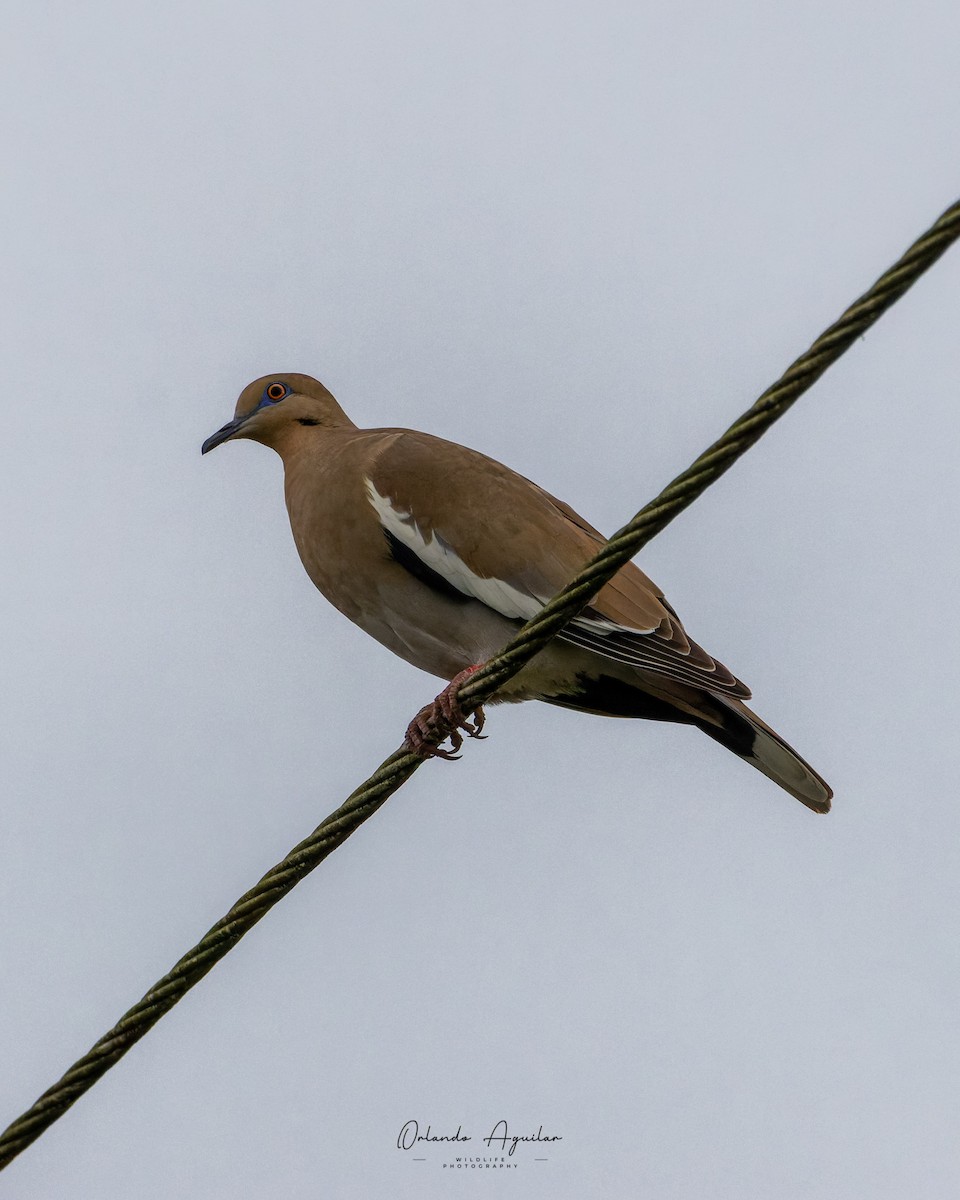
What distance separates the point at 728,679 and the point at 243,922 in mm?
1687

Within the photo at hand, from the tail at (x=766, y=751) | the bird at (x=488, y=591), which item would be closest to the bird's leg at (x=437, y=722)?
the bird at (x=488, y=591)

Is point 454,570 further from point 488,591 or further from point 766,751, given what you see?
point 766,751

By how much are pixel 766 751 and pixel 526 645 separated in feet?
5.13

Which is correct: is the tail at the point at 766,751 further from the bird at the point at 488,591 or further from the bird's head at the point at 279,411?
the bird's head at the point at 279,411

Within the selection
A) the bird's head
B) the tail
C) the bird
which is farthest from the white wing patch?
the bird's head

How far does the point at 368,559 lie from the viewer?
4.42 metres

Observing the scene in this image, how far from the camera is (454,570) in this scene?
436 cm

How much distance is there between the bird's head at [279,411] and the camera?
17.3 feet

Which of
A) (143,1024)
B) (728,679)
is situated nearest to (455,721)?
(728,679)

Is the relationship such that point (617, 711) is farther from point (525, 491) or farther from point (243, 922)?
point (243, 922)

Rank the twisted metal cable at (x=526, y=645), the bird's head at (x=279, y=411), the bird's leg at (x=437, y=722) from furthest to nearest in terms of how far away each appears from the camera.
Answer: the bird's head at (x=279, y=411), the bird's leg at (x=437, y=722), the twisted metal cable at (x=526, y=645)

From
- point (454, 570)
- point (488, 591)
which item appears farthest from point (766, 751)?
point (454, 570)

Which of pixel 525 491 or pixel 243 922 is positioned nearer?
pixel 243 922

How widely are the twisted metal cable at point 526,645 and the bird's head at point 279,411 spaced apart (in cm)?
226
